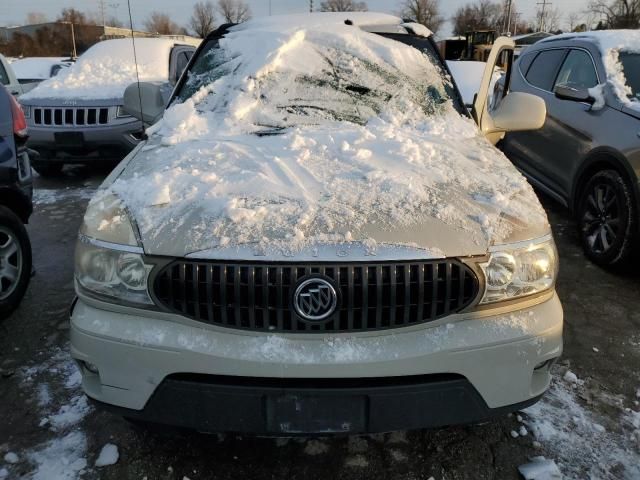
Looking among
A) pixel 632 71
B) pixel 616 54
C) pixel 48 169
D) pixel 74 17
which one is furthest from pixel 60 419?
pixel 74 17

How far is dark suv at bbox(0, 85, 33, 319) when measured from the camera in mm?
3473

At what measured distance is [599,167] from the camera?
4422 millimetres

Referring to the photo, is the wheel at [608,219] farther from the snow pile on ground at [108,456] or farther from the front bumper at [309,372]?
the snow pile on ground at [108,456]

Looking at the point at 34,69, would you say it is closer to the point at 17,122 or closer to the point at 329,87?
the point at 17,122

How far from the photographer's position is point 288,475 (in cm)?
220

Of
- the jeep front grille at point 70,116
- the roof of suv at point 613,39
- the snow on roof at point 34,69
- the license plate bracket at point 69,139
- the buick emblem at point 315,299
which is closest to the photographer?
the buick emblem at point 315,299

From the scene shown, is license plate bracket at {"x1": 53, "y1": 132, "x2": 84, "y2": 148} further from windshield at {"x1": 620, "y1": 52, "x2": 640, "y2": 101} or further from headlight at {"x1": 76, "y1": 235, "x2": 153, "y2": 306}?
windshield at {"x1": 620, "y1": 52, "x2": 640, "y2": 101}

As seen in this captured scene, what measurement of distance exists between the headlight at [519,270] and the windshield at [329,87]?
1.25 m

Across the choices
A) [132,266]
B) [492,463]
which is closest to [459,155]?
[492,463]

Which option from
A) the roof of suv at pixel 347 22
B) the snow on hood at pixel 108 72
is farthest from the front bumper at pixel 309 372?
the snow on hood at pixel 108 72

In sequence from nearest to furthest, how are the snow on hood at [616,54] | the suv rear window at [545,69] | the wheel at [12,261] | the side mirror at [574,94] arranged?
1. the wheel at [12,261]
2. the snow on hood at [616,54]
3. the side mirror at [574,94]
4. the suv rear window at [545,69]

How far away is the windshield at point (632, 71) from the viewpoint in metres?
4.31

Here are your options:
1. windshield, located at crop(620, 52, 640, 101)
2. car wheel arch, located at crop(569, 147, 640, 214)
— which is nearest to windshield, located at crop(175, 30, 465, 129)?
car wheel arch, located at crop(569, 147, 640, 214)

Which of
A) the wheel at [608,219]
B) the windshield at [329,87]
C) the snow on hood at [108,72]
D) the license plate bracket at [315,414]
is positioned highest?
the windshield at [329,87]
